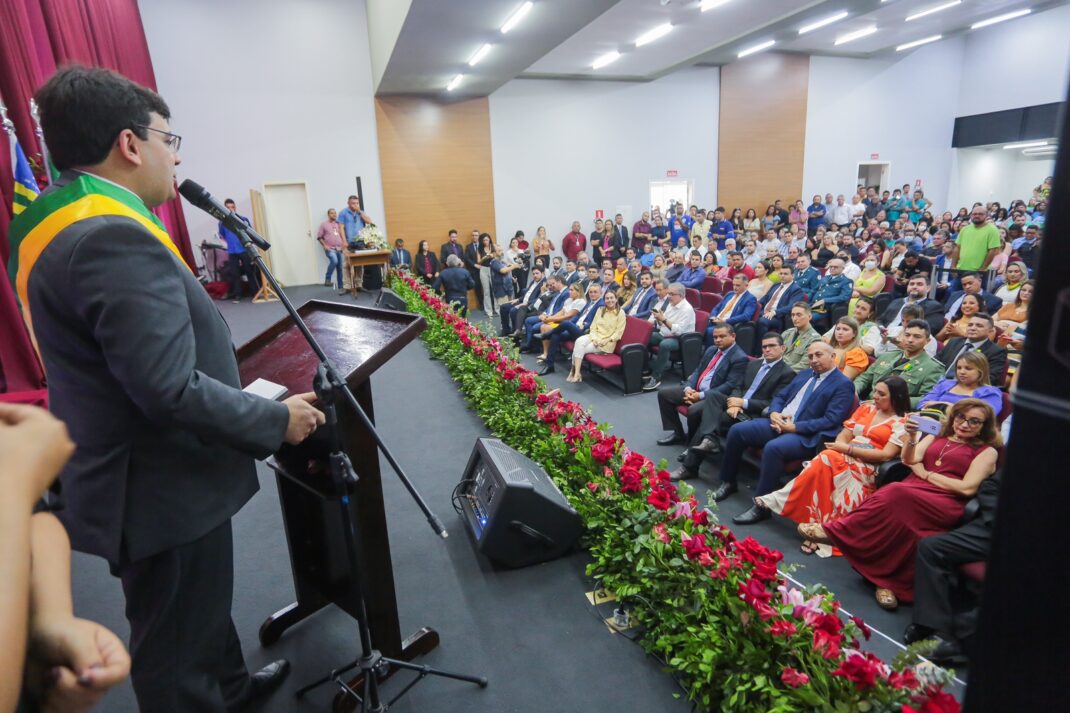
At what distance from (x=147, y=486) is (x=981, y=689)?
1.54 m

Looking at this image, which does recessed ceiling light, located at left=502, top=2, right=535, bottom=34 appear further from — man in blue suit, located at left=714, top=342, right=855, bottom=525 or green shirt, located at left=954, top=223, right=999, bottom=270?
green shirt, located at left=954, top=223, right=999, bottom=270

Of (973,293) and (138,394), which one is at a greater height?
(138,394)

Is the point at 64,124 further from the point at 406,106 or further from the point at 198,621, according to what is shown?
the point at 406,106

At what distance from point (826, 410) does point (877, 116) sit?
15633 millimetres

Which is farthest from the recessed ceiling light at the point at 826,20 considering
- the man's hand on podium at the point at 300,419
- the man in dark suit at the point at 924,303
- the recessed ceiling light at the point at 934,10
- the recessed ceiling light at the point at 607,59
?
the man's hand on podium at the point at 300,419

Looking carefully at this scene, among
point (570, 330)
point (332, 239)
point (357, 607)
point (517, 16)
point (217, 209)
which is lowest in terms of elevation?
point (570, 330)

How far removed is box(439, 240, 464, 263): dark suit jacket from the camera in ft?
39.0

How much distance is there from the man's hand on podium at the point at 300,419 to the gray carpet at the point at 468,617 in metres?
1.21

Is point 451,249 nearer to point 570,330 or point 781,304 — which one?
point 570,330

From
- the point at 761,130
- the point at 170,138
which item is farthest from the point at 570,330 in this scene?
the point at 761,130

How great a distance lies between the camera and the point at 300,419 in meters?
1.38

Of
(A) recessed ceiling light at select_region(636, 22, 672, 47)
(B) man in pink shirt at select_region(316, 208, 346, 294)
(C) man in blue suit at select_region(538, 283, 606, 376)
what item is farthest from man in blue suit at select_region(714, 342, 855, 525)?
(B) man in pink shirt at select_region(316, 208, 346, 294)

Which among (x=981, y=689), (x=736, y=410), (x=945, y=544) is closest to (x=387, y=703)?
(x=981, y=689)

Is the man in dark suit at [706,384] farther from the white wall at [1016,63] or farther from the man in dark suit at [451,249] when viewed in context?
the white wall at [1016,63]
